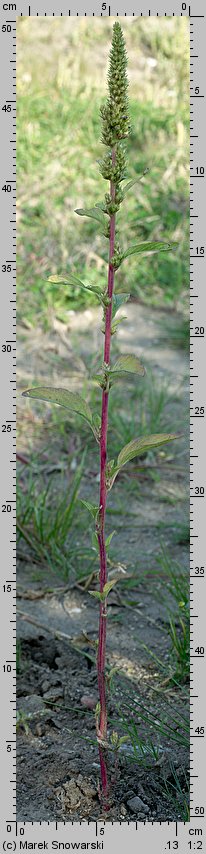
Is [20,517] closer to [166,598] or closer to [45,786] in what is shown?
[166,598]

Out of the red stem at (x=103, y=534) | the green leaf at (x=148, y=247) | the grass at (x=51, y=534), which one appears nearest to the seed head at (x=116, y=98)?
the red stem at (x=103, y=534)

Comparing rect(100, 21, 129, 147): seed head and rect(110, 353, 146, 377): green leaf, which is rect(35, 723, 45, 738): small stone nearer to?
rect(110, 353, 146, 377): green leaf

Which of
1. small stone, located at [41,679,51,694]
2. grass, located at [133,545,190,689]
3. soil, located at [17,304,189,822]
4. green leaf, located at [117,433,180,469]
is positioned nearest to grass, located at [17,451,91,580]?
soil, located at [17,304,189,822]

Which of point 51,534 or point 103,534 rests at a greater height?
point 51,534

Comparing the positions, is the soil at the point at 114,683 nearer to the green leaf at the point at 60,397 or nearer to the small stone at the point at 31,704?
the small stone at the point at 31,704

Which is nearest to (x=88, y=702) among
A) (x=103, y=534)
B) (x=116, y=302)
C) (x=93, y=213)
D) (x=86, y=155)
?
(x=103, y=534)

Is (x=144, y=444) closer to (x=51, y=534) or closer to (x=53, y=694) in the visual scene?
(x=53, y=694)

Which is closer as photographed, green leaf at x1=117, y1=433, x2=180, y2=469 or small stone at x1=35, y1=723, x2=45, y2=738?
green leaf at x1=117, y1=433, x2=180, y2=469
